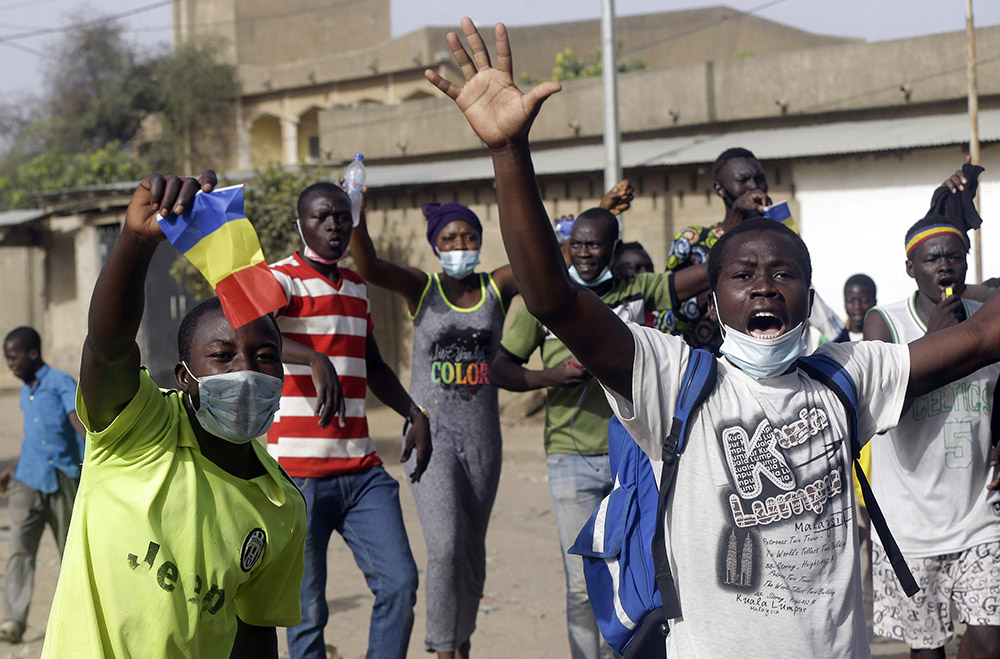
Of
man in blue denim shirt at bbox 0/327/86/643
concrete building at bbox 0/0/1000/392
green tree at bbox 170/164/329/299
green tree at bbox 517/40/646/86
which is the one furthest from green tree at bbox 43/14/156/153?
man in blue denim shirt at bbox 0/327/86/643

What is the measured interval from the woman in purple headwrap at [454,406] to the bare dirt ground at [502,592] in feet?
2.33

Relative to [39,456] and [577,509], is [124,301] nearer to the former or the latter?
[577,509]

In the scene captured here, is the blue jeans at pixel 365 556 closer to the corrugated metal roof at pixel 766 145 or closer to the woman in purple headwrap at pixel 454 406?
the woman in purple headwrap at pixel 454 406

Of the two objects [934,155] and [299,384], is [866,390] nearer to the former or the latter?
[299,384]

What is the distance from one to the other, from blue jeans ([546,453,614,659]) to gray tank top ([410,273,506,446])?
1.55ft

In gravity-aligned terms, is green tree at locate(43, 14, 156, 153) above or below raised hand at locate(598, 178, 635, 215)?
above

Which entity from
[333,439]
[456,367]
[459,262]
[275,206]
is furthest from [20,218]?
[333,439]

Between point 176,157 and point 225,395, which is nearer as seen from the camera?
point 225,395

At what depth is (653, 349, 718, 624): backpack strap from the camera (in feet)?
8.34

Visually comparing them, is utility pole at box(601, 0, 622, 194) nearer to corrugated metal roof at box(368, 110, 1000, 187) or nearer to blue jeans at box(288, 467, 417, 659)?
corrugated metal roof at box(368, 110, 1000, 187)

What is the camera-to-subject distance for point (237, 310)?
8.05 ft

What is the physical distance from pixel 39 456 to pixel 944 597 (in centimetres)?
514

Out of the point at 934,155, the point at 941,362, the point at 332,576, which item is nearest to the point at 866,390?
the point at 941,362

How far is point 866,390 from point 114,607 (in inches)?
76.3
